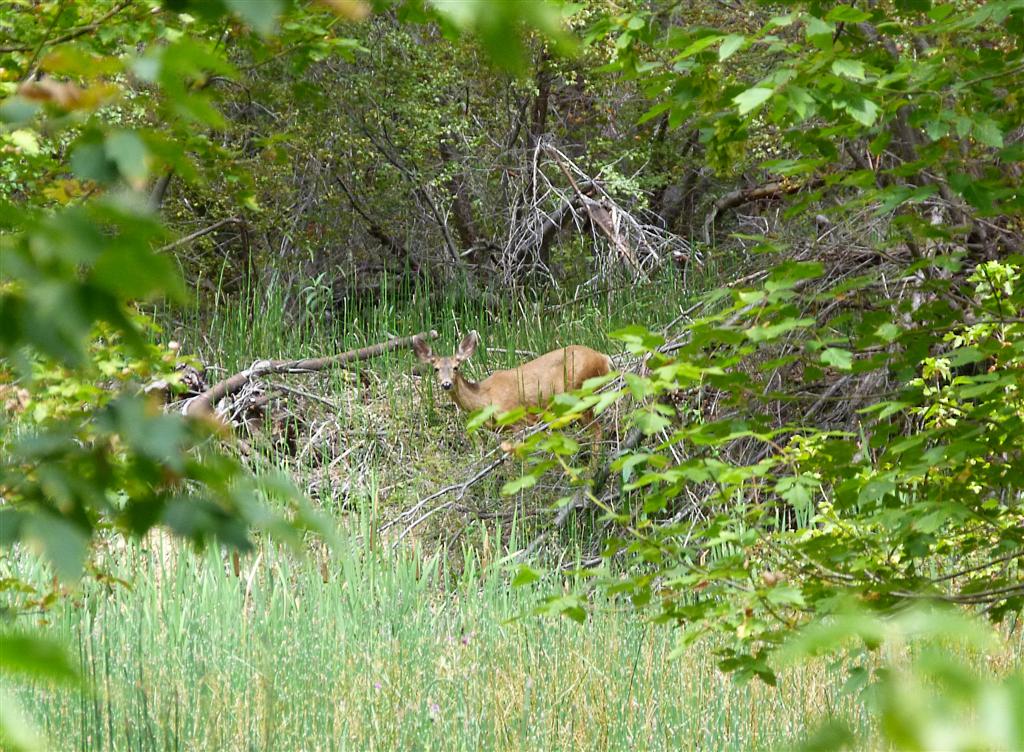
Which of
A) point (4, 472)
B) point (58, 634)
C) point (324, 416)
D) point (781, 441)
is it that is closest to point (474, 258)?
point (324, 416)

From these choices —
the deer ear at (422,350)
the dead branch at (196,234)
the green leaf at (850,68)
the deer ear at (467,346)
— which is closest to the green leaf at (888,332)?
the green leaf at (850,68)

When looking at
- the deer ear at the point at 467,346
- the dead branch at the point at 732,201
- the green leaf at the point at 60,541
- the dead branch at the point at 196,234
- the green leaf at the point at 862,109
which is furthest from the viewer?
the dead branch at the point at 732,201

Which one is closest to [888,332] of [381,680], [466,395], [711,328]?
[711,328]

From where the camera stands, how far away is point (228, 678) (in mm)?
4145

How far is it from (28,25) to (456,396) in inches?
228

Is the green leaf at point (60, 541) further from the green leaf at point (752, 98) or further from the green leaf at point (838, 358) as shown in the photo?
the green leaf at point (838, 358)

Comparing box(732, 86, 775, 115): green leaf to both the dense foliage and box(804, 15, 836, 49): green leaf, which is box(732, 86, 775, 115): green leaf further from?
box(804, 15, 836, 49): green leaf

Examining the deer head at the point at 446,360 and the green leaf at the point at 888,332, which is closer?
the green leaf at the point at 888,332

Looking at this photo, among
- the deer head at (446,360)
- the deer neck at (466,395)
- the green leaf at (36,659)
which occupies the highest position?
the green leaf at (36,659)

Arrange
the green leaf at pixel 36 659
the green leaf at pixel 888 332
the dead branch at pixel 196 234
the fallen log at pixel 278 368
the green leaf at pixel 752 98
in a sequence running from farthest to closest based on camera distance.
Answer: the fallen log at pixel 278 368 < the green leaf at pixel 888 332 < the green leaf at pixel 752 98 < the dead branch at pixel 196 234 < the green leaf at pixel 36 659

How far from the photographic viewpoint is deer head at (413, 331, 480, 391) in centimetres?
852

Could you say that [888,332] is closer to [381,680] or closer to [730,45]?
[730,45]

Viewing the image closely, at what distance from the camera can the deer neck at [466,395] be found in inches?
340

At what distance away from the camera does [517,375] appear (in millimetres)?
8680
